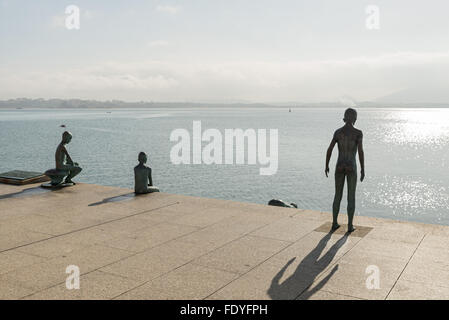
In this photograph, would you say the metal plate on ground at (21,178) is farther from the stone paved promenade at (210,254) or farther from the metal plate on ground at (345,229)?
the metal plate on ground at (345,229)

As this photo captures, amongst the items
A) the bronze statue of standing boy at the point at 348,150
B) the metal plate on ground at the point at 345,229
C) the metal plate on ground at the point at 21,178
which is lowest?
the metal plate on ground at the point at 345,229

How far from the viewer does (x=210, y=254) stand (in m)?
7.05

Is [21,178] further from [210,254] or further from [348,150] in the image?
[348,150]

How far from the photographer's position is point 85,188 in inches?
517

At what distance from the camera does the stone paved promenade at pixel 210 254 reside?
565 cm

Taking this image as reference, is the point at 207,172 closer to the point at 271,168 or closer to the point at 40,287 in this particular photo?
the point at 271,168

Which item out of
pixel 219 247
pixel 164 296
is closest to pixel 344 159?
pixel 219 247

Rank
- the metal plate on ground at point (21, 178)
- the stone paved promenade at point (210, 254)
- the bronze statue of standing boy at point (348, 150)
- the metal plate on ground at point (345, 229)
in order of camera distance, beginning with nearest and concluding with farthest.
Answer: the stone paved promenade at point (210, 254) < the bronze statue of standing boy at point (348, 150) < the metal plate on ground at point (345, 229) < the metal plate on ground at point (21, 178)

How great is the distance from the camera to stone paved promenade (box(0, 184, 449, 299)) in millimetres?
5648

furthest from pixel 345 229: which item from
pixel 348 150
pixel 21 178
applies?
pixel 21 178

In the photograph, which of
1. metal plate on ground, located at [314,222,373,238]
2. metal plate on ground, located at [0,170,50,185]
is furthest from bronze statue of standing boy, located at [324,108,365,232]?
metal plate on ground, located at [0,170,50,185]

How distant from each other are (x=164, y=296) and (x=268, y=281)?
1.44 metres

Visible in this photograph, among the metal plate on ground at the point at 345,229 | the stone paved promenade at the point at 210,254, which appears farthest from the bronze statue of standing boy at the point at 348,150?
the stone paved promenade at the point at 210,254

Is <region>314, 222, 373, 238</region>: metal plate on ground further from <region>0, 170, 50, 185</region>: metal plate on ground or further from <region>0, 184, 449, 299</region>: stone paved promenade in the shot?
<region>0, 170, 50, 185</region>: metal plate on ground
